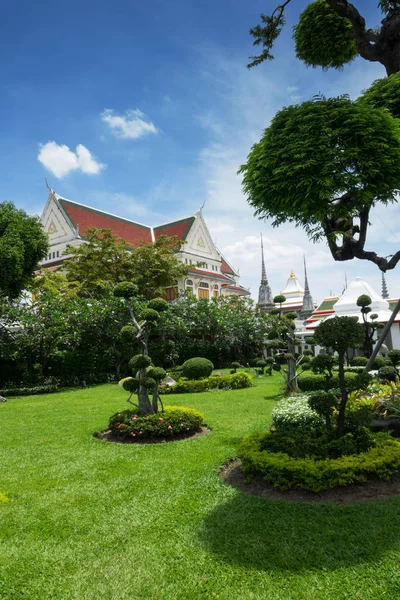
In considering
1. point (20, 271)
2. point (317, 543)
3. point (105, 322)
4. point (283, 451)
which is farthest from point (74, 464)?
point (105, 322)

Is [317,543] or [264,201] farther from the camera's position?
[264,201]

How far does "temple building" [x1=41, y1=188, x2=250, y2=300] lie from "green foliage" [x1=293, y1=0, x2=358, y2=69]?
19377mm

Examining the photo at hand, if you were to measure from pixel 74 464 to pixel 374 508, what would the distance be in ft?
14.9

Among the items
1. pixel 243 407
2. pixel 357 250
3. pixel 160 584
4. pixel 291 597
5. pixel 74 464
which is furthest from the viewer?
pixel 243 407

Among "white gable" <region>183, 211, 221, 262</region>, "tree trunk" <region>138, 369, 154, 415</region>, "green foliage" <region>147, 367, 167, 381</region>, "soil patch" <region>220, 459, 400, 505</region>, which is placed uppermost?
"white gable" <region>183, 211, 221, 262</region>

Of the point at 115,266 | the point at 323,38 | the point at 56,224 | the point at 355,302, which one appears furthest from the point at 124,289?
the point at 56,224

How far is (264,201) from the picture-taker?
523 cm

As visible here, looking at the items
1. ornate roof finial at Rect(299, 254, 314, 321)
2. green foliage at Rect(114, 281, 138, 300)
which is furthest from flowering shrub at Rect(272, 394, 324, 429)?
ornate roof finial at Rect(299, 254, 314, 321)

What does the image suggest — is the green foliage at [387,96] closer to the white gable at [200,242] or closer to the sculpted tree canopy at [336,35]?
the sculpted tree canopy at [336,35]

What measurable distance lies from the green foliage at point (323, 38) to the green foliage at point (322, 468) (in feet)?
22.3

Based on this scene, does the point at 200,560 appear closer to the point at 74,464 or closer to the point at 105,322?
the point at 74,464

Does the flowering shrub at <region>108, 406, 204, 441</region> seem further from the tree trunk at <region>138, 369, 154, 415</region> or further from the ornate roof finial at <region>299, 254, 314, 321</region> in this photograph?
the ornate roof finial at <region>299, 254, 314, 321</region>

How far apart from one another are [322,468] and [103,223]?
2967 centimetres

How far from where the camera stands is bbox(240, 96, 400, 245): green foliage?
15.1 ft
